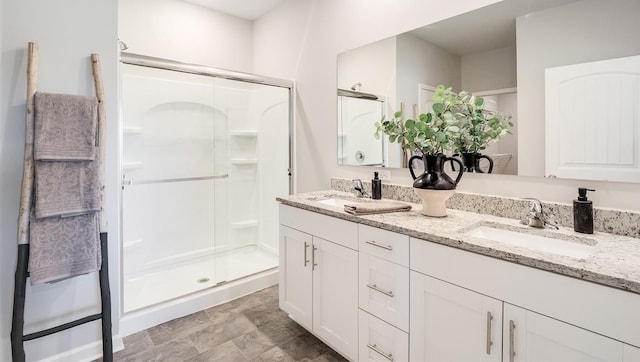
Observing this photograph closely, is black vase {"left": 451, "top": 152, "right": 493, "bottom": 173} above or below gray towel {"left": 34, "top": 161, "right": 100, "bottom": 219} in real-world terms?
above

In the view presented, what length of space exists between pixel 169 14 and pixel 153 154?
4.40ft

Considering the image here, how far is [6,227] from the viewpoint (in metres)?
1.58

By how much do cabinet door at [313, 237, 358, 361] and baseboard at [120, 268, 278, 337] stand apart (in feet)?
3.09

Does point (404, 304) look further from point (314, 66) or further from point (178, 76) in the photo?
point (178, 76)

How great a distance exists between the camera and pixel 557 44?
1398mm

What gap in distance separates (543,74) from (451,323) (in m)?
1.19

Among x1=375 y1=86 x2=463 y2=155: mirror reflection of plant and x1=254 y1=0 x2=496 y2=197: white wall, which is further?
x1=254 y1=0 x2=496 y2=197: white wall

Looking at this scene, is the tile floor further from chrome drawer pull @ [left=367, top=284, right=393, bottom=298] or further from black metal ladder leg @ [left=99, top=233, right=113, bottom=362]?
chrome drawer pull @ [left=367, top=284, right=393, bottom=298]

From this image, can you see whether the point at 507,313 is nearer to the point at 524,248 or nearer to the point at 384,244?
the point at 524,248

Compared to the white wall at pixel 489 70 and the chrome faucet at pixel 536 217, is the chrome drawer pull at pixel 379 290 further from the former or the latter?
the white wall at pixel 489 70

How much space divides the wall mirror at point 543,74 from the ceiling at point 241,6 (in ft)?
5.75

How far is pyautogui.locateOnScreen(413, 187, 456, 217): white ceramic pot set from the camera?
1542 mm

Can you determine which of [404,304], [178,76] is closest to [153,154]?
[178,76]

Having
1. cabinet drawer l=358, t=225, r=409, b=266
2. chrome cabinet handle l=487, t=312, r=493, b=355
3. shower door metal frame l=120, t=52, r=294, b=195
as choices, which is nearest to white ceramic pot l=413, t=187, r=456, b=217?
cabinet drawer l=358, t=225, r=409, b=266
